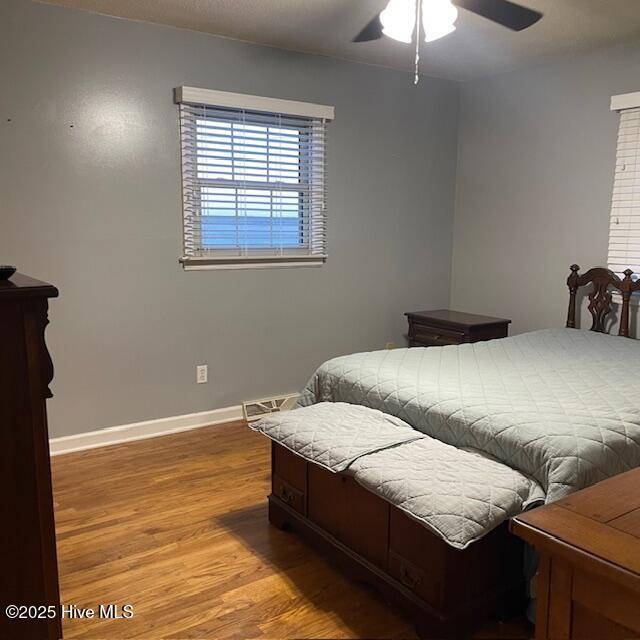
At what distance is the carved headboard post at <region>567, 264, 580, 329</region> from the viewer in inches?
149

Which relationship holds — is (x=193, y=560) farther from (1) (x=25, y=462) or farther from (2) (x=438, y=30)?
(2) (x=438, y=30)

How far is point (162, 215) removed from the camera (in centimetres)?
342

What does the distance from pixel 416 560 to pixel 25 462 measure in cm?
113

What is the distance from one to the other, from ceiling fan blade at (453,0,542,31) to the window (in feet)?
3.99

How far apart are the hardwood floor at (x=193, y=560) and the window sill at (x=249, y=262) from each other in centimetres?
111

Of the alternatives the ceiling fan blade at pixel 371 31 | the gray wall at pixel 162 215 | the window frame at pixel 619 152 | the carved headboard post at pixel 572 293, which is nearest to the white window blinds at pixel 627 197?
the window frame at pixel 619 152

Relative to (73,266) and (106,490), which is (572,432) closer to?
(106,490)

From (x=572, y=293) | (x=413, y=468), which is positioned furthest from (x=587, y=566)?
(x=572, y=293)

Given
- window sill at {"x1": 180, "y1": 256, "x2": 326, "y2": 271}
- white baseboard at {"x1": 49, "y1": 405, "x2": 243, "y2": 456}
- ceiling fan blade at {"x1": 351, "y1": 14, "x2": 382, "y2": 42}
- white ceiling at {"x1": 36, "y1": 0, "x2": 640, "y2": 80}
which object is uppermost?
white ceiling at {"x1": 36, "y1": 0, "x2": 640, "y2": 80}

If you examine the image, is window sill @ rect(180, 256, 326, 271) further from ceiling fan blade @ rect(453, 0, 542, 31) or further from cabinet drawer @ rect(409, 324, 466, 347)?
ceiling fan blade @ rect(453, 0, 542, 31)

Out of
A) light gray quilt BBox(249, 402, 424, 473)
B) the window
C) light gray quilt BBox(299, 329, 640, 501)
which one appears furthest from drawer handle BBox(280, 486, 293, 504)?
the window

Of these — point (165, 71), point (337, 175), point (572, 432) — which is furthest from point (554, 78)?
point (572, 432)

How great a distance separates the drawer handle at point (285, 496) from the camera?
2.42 meters

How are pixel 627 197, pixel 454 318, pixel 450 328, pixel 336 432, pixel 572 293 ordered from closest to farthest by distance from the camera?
pixel 336 432 < pixel 627 197 < pixel 572 293 < pixel 450 328 < pixel 454 318
